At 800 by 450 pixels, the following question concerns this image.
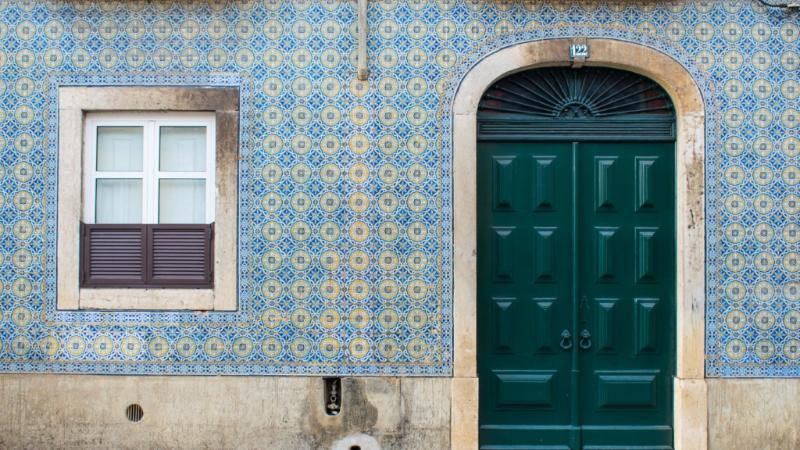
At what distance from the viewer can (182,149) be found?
6.13 meters

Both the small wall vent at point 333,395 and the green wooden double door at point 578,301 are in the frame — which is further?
the green wooden double door at point 578,301

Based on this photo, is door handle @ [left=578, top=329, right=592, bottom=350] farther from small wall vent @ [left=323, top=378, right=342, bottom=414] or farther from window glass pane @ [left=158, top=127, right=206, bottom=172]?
window glass pane @ [left=158, top=127, right=206, bottom=172]

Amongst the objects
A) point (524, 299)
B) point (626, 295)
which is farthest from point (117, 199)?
point (626, 295)

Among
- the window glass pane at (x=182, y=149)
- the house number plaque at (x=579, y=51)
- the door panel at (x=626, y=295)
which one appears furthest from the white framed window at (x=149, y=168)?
the door panel at (x=626, y=295)

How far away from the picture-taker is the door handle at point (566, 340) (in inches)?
238

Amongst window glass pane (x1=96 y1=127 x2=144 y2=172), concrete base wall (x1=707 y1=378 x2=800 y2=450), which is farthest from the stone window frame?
concrete base wall (x1=707 y1=378 x2=800 y2=450)

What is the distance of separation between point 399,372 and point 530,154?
2.09m

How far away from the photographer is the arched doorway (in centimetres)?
606

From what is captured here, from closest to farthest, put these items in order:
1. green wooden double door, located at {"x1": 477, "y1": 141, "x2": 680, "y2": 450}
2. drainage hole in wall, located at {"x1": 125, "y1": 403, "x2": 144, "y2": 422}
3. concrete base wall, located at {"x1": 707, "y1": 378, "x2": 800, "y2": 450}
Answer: concrete base wall, located at {"x1": 707, "y1": 378, "x2": 800, "y2": 450} → drainage hole in wall, located at {"x1": 125, "y1": 403, "x2": 144, "y2": 422} → green wooden double door, located at {"x1": 477, "y1": 141, "x2": 680, "y2": 450}

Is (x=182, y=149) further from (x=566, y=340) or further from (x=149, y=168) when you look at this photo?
(x=566, y=340)

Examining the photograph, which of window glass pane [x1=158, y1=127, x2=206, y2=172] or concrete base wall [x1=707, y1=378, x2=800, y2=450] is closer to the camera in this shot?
concrete base wall [x1=707, y1=378, x2=800, y2=450]

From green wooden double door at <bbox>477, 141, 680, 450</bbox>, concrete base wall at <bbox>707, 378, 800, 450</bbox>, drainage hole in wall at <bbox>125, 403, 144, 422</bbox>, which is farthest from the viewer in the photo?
green wooden double door at <bbox>477, 141, 680, 450</bbox>

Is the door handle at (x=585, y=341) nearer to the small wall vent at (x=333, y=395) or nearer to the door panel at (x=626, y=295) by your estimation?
the door panel at (x=626, y=295)

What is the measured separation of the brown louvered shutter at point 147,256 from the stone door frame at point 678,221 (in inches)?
81.8
